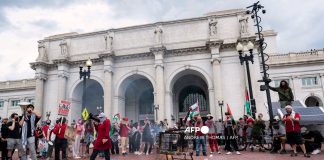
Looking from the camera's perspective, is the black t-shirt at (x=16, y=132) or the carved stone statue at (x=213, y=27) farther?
the carved stone statue at (x=213, y=27)

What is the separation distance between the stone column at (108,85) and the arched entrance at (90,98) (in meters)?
3.58

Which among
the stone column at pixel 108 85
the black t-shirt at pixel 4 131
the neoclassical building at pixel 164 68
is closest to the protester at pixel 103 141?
the black t-shirt at pixel 4 131

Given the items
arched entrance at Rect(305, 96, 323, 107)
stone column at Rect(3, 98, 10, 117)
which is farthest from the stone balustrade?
arched entrance at Rect(305, 96, 323, 107)

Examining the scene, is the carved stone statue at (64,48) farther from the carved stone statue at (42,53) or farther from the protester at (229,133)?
the protester at (229,133)

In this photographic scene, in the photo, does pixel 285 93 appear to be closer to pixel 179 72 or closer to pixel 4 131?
pixel 4 131

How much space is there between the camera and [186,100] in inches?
1406

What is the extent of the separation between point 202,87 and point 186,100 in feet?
9.59

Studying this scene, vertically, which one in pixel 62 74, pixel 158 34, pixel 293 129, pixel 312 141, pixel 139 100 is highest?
pixel 158 34

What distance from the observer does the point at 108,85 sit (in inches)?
1214

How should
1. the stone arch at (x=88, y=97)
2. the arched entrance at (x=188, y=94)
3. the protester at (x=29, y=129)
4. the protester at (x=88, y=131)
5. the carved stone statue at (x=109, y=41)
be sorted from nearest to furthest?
1. the protester at (x=29, y=129)
2. the protester at (x=88, y=131)
3. the carved stone statue at (x=109, y=41)
4. the stone arch at (x=88, y=97)
5. the arched entrance at (x=188, y=94)

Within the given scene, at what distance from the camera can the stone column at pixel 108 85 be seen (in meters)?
30.2

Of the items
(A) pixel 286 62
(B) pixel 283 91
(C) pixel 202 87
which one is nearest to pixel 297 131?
(B) pixel 283 91

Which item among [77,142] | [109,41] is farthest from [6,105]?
[77,142]

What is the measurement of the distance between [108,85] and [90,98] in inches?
281
